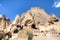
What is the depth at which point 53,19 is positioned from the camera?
84938 mm

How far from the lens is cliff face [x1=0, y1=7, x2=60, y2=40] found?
228ft

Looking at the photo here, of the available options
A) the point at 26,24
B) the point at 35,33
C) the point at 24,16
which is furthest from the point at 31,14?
the point at 35,33

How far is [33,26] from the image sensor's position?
253ft

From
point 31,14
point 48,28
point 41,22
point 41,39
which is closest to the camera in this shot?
point 41,39

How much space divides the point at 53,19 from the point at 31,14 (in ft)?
24.2

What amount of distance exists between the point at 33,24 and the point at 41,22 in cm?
448

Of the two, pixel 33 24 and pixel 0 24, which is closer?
pixel 33 24

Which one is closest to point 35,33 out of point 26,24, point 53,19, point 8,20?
point 26,24

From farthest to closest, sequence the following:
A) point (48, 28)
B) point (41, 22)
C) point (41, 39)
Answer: point (41, 22)
point (48, 28)
point (41, 39)

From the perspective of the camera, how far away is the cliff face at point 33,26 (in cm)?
6938

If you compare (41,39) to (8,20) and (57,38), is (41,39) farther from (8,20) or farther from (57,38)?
→ (8,20)

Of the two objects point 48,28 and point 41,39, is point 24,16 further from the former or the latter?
point 41,39

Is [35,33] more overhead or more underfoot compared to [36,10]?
more underfoot

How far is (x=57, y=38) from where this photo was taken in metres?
68.6
